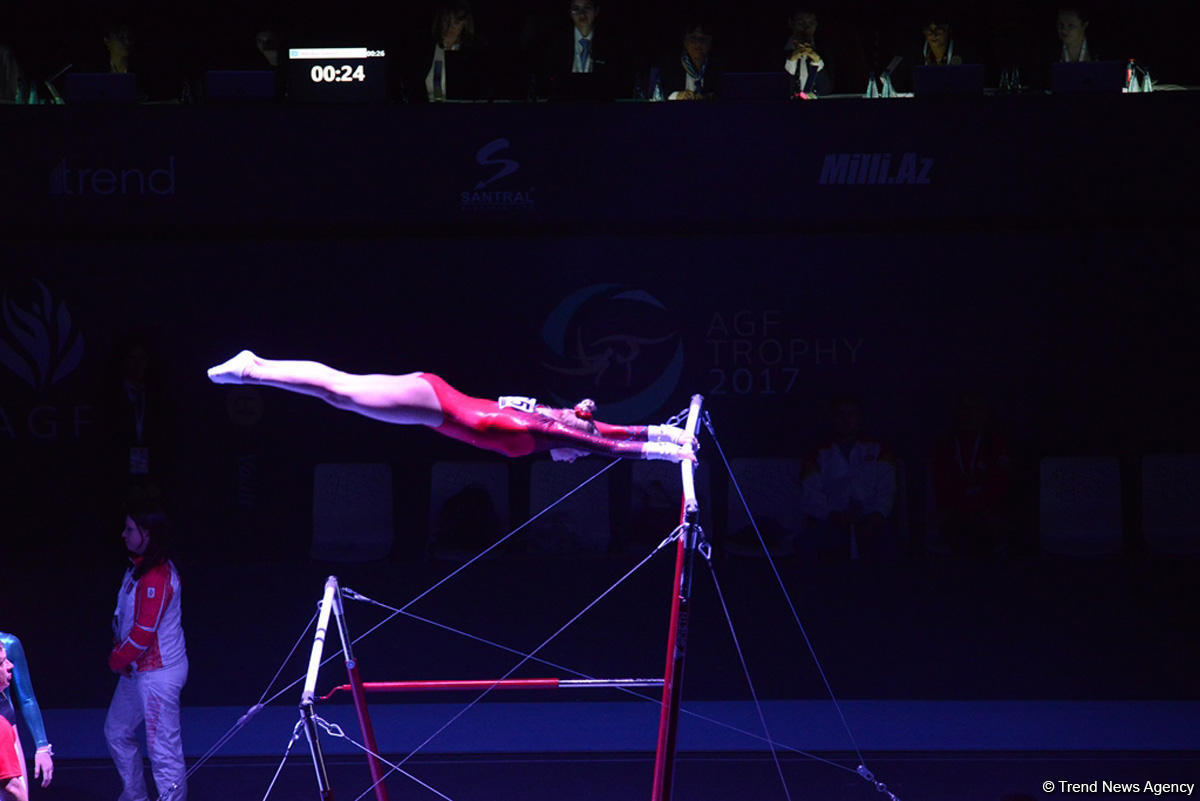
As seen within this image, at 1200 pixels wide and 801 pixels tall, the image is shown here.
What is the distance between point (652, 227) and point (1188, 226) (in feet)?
11.4

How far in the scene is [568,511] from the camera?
8.54 m

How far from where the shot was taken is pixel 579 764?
695 cm

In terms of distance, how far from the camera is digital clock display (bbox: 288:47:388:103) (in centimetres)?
833

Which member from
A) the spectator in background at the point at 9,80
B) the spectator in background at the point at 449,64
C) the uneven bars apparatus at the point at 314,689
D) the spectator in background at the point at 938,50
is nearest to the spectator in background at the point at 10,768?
the uneven bars apparatus at the point at 314,689

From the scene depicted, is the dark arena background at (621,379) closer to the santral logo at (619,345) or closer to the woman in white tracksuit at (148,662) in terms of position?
the santral logo at (619,345)

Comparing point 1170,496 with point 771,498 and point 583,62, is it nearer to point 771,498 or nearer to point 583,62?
point 771,498

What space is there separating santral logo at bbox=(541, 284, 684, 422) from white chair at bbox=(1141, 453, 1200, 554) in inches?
125

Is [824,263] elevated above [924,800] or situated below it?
above

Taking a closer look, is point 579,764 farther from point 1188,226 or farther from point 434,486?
point 1188,226

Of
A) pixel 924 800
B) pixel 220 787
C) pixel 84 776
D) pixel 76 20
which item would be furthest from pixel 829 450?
pixel 76 20

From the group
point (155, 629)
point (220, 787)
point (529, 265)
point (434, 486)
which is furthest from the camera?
point (529, 265)

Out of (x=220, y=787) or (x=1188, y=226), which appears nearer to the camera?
(x=220, y=787)

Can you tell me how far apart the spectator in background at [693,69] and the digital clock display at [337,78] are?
6.17ft

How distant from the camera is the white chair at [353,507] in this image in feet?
28.1
